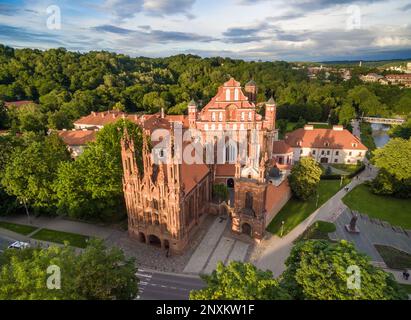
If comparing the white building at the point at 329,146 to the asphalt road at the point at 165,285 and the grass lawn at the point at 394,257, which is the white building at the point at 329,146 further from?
the asphalt road at the point at 165,285

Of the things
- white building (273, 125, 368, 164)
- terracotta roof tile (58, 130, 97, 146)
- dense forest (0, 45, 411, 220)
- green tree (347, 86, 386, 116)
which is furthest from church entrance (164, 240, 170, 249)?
green tree (347, 86, 386, 116)

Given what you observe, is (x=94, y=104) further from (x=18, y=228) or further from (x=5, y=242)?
(x=5, y=242)

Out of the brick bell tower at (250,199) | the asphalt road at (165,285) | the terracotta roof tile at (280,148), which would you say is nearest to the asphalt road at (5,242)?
the asphalt road at (165,285)

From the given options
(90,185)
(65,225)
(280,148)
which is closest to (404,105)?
(280,148)

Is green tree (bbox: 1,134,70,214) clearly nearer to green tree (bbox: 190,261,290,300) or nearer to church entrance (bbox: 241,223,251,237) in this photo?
church entrance (bbox: 241,223,251,237)
